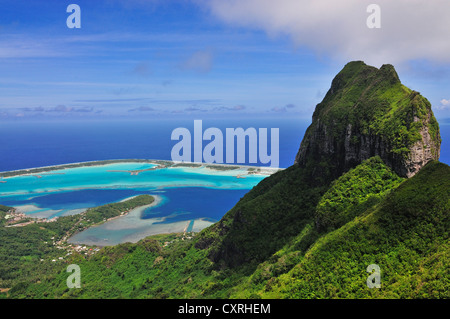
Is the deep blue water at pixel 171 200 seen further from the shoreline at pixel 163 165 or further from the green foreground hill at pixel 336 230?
the shoreline at pixel 163 165

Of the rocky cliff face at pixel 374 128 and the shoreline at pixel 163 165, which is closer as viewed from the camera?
the rocky cliff face at pixel 374 128

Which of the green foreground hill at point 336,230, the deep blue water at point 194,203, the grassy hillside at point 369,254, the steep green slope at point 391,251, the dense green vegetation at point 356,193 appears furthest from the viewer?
the deep blue water at point 194,203

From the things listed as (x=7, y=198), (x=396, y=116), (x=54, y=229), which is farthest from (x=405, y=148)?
(x=7, y=198)

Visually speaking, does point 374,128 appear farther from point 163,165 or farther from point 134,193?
point 163,165

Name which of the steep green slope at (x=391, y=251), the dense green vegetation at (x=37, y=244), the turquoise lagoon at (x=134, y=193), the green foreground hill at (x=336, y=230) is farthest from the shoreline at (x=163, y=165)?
the steep green slope at (x=391, y=251)

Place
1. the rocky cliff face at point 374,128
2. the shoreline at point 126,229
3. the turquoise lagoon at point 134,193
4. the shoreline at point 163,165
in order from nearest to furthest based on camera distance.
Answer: the rocky cliff face at point 374,128 < the shoreline at point 126,229 < the turquoise lagoon at point 134,193 < the shoreline at point 163,165

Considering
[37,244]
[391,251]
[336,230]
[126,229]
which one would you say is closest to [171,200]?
[126,229]

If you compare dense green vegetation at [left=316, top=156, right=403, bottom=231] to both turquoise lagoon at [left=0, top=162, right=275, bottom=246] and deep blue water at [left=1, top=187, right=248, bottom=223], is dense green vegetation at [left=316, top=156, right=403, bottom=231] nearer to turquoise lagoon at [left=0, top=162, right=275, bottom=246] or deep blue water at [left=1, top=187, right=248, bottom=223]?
turquoise lagoon at [left=0, top=162, right=275, bottom=246]

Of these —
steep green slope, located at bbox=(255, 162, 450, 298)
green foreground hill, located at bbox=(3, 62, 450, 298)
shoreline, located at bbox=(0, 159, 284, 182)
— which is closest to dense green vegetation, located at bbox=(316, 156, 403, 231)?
green foreground hill, located at bbox=(3, 62, 450, 298)
